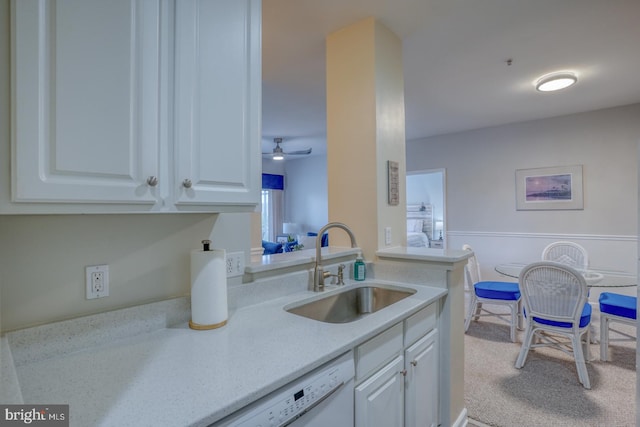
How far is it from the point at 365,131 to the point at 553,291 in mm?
1939

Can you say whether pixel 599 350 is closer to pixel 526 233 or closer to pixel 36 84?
pixel 526 233

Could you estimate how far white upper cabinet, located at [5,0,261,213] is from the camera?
73 centimetres

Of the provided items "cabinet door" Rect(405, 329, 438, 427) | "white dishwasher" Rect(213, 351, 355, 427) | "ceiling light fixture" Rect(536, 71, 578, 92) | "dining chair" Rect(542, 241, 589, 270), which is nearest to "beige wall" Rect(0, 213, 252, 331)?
"white dishwasher" Rect(213, 351, 355, 427)

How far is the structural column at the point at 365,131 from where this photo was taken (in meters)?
2.10

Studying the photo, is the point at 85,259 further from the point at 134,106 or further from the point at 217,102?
the point at 217,102

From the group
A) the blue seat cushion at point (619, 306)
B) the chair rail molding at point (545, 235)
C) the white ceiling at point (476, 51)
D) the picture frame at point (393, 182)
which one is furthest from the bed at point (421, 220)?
the picture frame at point (393, 182)

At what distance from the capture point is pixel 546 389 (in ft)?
7.66

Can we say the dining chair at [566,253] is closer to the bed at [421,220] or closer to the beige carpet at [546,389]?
the beige carpet at [546,389]

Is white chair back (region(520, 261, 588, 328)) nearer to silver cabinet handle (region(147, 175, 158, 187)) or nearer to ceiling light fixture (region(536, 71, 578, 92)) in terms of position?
ceiling light fixture (region(536, 71, 578, 92))

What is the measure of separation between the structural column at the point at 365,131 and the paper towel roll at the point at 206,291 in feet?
3.70

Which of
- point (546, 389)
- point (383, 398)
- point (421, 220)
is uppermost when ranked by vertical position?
point (421, 220)

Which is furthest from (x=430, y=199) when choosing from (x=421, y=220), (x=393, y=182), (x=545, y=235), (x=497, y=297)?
(x=393, y=182)

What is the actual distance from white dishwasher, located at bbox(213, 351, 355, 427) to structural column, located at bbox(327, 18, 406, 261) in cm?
108

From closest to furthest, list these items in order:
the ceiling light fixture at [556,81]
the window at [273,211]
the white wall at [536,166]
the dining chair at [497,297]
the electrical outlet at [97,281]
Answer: the electrical outlet at [97,281]
the ceiling light fixture at [556,81]
the dining chair at [497,297]
the white wall at [536,166]
the window at [273,211]
